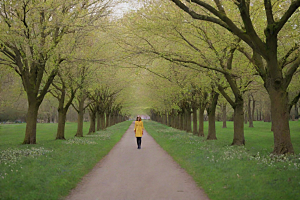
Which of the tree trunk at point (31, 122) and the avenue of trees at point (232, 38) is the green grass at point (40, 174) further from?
the avenue of trees at point (232, 38)

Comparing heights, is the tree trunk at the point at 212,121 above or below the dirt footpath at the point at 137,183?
above

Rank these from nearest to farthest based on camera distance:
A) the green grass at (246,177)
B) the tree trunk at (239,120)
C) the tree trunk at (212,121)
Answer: the green grass at (246,177) → the tree trunk at (239,120) → the tree trunk at (212,121)

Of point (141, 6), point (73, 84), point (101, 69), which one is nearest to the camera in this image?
→ point (141, 6)

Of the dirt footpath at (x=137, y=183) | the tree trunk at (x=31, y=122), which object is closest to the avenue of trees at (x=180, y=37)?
the tree trunk at (x=31, y=122)

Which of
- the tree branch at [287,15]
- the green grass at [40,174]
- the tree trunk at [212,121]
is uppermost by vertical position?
the tree branch at [287,15]

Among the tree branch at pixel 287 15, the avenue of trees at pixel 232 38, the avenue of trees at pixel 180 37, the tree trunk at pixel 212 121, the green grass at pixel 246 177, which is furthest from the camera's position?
the tree trunk at pixel 212 121

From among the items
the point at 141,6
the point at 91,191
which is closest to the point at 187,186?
the point at 91,191

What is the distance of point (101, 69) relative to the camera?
68.1 feet

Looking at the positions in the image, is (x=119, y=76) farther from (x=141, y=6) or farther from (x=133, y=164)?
(x=133, y=164)

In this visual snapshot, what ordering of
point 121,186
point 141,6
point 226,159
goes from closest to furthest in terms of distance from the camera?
1. point 121,186
2. point 226,159
3. point 141,6

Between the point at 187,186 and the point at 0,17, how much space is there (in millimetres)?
12208

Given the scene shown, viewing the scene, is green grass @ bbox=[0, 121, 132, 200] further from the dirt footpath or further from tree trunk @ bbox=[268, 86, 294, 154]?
tree trunk @ bbox=[268, 86, 294, 154]

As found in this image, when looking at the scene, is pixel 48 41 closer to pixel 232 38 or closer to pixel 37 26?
pixel 37 26

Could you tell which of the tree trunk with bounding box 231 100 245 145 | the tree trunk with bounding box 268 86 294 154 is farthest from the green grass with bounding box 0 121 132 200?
the tree trunk with bounding box 231 100 245 145
